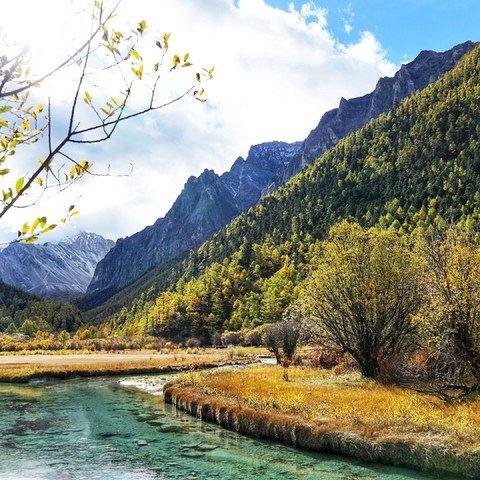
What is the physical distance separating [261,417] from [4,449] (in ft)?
41.4

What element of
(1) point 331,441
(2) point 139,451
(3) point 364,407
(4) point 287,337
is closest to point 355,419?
(1) point 331,441

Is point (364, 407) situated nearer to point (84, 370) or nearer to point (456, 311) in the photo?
point (456, 311)

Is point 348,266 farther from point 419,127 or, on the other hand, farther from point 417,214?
point 419,127

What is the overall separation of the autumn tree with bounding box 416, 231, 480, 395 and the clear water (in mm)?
9189

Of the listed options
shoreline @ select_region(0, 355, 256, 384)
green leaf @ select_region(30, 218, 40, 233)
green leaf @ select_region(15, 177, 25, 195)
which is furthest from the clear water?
shoreline @ select_region(0, 355, 256, 384)

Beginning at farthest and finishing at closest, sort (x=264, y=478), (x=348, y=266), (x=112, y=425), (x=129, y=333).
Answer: (x=129, y=333)
(x=348, y=266)
(x=112, y=425)
(x=264, y=478)

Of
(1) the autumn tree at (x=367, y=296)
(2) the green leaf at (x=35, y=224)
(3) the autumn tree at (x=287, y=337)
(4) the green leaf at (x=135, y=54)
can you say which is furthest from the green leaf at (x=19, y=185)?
(3) the autumn tree at (x=287, y=337)

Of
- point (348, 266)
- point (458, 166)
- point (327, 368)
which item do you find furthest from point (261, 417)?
point (458, 166)

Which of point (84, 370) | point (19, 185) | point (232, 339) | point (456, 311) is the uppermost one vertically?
point (19, 185)

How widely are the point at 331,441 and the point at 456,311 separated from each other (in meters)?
10.2

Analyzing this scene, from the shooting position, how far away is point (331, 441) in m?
19.3

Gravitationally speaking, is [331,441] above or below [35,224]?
below

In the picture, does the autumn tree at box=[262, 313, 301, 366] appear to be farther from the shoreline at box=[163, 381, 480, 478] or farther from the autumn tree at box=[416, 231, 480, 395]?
the autumn tree at box=[416, 231, 480, 395]

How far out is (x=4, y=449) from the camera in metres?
19.6
